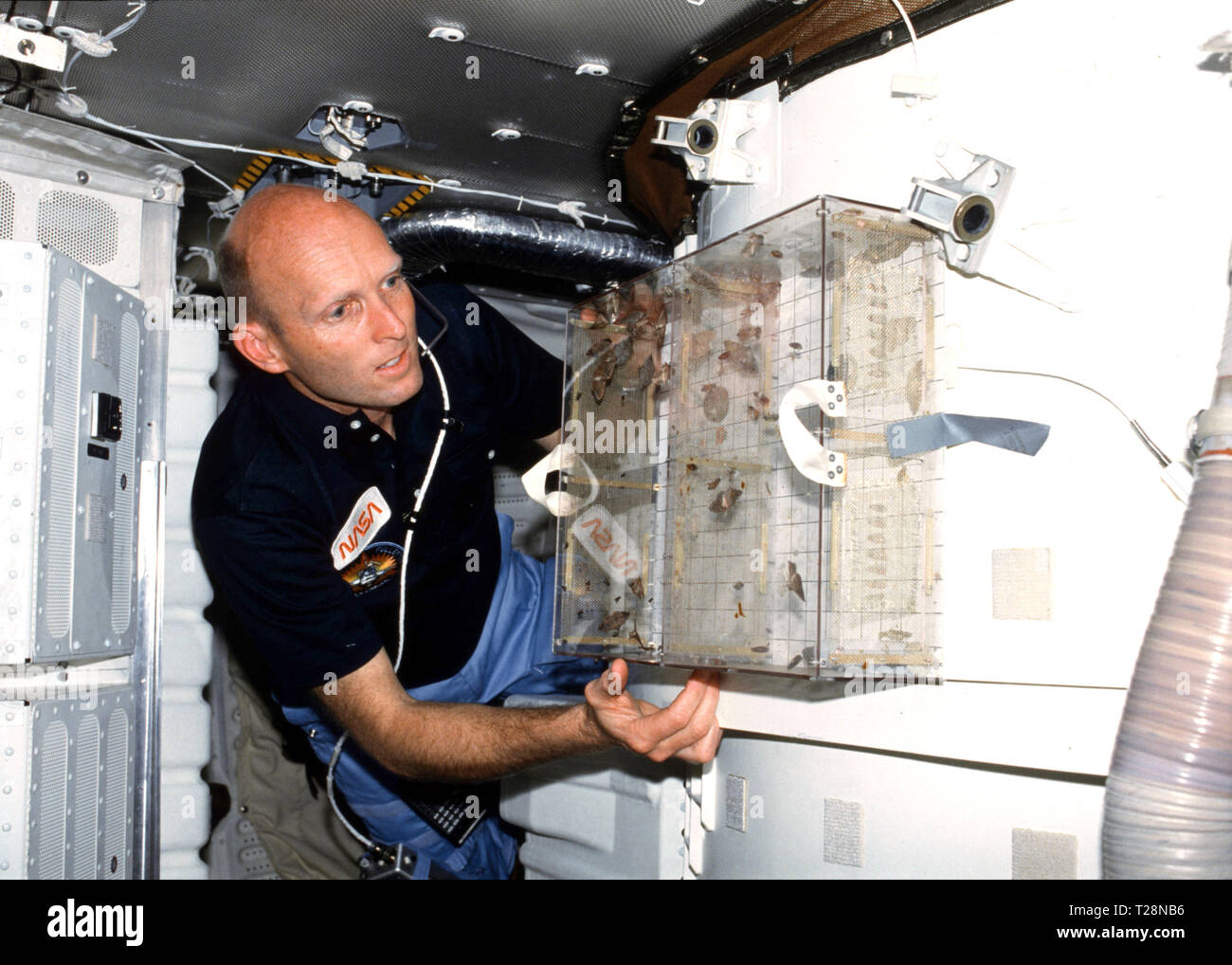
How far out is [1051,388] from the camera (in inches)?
44.8

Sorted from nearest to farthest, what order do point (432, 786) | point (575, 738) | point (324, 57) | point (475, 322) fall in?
point (575, 738) → point (324, 57) → point (475, 322) → point (432, 786)

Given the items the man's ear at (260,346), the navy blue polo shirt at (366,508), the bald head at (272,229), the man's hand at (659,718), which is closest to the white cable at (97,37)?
the bald head at (272,229)

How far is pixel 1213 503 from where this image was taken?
90 cm

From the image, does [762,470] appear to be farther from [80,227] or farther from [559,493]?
[80,227]

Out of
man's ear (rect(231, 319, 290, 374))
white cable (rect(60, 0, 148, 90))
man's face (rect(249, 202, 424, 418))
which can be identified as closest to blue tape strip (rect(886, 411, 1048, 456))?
man's face (rect(249, 202, 424, 418))

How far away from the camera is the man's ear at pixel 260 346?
183 centimetres

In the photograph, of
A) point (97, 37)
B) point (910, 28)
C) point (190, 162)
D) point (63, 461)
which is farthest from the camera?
point (190, 162)

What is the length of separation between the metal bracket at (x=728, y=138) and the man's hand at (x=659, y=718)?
2.64ft

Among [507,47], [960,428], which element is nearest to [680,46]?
[507,47]

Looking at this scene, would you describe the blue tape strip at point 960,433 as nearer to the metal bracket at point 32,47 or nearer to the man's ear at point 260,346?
the man's ear at point 260,346

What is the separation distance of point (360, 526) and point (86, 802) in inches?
27.4

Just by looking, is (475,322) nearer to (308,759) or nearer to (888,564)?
(888,564)

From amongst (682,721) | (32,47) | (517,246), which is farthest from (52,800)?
(517,246)
